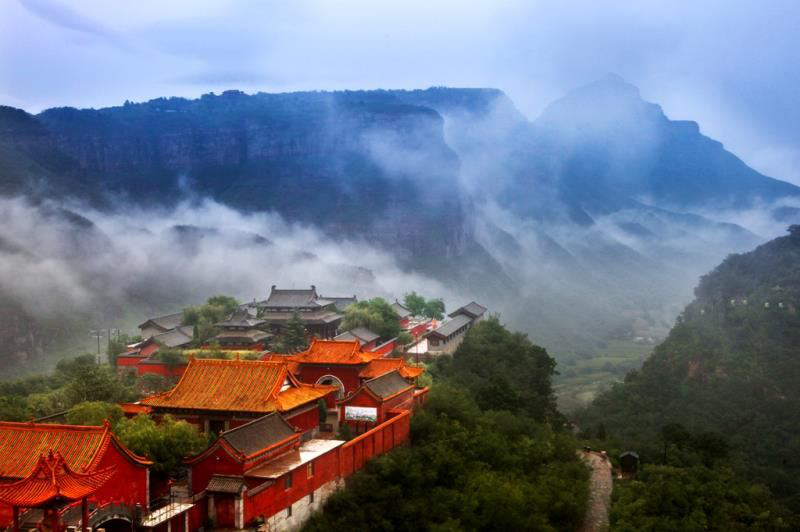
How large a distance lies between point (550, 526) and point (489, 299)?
77276 millimetres

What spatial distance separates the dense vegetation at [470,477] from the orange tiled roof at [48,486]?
657cm

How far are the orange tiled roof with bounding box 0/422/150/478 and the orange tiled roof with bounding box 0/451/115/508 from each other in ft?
5.80

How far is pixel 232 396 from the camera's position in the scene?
24.5 meters

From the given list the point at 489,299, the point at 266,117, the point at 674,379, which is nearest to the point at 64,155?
the point at 266,117

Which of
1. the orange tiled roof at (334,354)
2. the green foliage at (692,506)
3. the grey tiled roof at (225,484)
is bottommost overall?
the green foliage at (692,506)

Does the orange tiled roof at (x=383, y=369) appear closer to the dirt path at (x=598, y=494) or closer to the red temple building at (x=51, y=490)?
the dirt path at (x=598, y=494)

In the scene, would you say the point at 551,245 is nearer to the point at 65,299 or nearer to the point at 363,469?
the point at 65,299

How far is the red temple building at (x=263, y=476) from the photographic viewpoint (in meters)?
18.7

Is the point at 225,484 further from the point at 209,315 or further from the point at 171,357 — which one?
the point at 209,315

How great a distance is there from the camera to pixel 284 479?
1973 centimetres

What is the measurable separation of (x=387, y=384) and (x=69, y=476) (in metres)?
13.2

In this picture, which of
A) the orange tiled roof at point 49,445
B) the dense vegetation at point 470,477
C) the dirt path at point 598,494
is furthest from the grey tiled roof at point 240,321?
the orange tiled roof at point 49,445

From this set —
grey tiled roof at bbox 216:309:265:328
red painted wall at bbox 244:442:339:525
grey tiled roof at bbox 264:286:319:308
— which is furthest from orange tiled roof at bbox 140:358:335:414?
grey tiled roof at bbox 264:286:319:308

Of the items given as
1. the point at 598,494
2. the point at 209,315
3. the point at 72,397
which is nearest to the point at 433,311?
the point at 209,315
